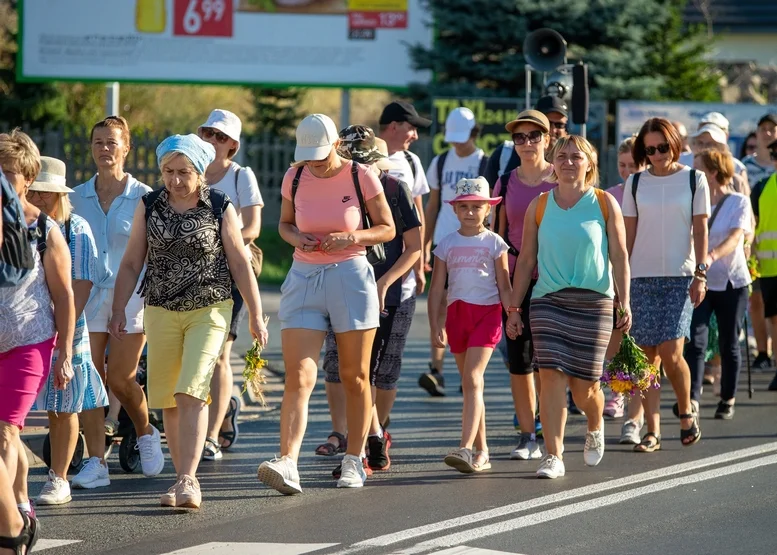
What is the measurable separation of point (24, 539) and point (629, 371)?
403 centimetres

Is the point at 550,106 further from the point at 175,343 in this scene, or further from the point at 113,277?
the point at 175,343

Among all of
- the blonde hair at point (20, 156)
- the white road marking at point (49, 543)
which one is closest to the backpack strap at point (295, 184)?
the blonde hair at point (20, 156)

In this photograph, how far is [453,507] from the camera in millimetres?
7184

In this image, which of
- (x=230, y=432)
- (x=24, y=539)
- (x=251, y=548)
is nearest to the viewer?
(x=24, y=539)

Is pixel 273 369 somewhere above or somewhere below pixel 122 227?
below

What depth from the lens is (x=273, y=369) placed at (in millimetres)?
12898

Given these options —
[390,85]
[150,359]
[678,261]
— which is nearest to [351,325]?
[150,359]

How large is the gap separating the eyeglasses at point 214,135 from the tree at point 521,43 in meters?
16.0

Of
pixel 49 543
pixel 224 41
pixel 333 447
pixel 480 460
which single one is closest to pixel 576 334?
pixel 480 460

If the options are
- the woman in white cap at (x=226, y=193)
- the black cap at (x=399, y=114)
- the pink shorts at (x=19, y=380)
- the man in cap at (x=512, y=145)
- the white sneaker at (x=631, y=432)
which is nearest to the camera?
the pink shorts at (x=19, y=380)

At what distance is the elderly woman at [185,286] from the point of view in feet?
23.2

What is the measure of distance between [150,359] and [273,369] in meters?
5.69

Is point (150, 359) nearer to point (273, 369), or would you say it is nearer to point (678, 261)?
point (678, 261)

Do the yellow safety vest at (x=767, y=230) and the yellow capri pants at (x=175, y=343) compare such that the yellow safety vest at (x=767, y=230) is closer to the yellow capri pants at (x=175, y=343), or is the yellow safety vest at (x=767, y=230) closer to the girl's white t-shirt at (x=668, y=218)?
the girl's white t-shirt at (x=668, y=218)
